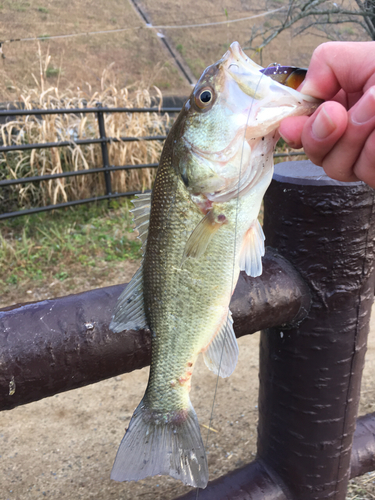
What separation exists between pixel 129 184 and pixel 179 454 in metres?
5.28

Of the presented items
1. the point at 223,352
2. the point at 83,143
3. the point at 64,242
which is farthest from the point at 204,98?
the point at 83,143

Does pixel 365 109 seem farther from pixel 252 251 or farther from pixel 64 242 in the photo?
pixel 64 242

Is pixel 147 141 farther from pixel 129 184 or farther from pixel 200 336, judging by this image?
pixel 200 336

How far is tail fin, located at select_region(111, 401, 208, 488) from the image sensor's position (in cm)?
94

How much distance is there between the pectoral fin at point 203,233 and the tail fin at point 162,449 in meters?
0.44

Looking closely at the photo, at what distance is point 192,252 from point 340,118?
1.42 ft

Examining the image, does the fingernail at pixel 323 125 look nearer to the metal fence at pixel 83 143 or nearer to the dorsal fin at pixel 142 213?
the dorsal fin at pixel 142 213

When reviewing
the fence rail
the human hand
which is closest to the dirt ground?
the fence rail

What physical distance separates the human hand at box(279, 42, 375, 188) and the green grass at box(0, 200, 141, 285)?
362 centimetres

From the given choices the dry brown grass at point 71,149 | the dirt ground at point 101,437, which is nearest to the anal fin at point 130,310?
the dirt ground at point 101,437

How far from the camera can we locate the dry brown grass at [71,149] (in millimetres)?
5152

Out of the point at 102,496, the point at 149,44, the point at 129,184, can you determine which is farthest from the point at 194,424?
the point at 149,44

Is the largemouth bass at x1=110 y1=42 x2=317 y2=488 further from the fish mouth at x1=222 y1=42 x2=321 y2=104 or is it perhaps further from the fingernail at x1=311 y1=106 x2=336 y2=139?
the fingernail at x1=311 y1=106 x2=336 y2=139

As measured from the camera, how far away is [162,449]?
3.22 feet
